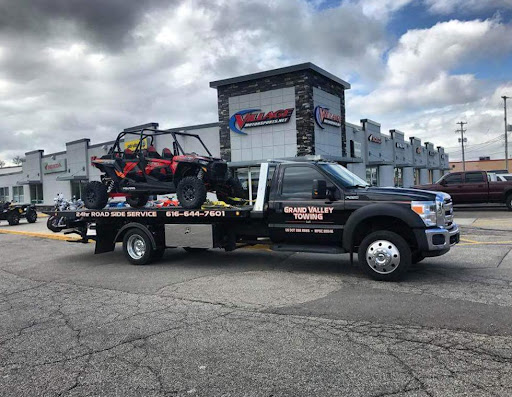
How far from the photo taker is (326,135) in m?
22.5

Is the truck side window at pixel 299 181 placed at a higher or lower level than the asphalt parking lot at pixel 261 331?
higher

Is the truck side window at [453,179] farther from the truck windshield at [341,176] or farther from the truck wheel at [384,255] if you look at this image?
the truck wheel at [384,255]

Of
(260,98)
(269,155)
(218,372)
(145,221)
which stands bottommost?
(218,372)

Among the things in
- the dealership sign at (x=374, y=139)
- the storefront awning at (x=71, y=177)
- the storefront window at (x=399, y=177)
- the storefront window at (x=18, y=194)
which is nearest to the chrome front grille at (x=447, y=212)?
the dealership sign at (x=374, y=139)

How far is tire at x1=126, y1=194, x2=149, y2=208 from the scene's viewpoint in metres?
10.5

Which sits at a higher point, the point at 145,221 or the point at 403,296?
the point at 145,221

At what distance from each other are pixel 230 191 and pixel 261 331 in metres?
5.28

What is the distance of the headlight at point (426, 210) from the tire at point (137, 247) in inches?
193

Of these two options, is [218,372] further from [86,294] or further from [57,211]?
[57,211]

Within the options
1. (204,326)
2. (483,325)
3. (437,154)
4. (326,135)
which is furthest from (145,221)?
(437,154)

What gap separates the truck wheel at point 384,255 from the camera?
6379 mm

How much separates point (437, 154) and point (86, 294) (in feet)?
200

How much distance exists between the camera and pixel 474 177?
18625 mm

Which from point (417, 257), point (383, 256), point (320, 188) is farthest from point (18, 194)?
point (383, 256)
